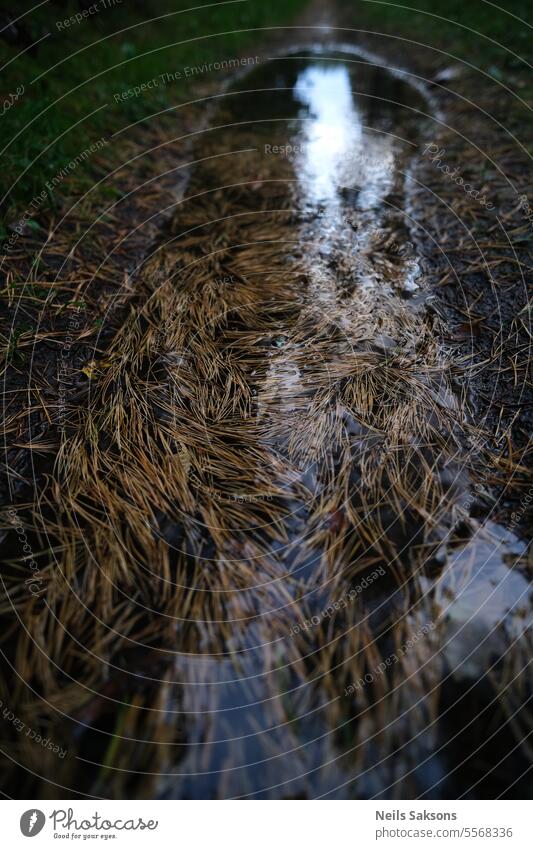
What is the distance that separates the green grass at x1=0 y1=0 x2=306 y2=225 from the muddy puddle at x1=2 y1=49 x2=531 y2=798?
1.05 m

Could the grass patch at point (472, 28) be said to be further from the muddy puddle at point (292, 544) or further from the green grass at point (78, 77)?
the muddy puddle at point (292, 544)

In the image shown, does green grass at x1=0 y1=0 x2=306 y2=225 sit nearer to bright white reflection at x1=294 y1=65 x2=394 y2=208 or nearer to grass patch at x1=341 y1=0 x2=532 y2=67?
bright white reflection at x1=294 y1=65 x2=394 y2=208

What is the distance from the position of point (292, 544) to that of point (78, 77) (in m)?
4.62

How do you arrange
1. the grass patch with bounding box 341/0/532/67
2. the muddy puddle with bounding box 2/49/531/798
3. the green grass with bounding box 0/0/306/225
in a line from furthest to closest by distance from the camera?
the grass patch with bounding box 341/0/532/67, the green grass with bounding box 0/0/306/225, the muddy puddle with bounding box 2/49/531/798

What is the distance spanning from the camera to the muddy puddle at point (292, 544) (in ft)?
3.95

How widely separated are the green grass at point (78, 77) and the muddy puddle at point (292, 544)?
105 centimetres

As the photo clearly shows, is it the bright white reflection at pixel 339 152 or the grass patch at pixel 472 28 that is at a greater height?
the grass patch at pixel 472 28

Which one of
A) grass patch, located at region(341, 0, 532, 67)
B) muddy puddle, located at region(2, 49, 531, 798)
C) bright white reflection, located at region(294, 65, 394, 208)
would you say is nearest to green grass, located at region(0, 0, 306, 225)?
muddy puddle, located at region(2, 49, 531, 798)

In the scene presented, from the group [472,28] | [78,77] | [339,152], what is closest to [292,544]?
[339,152]

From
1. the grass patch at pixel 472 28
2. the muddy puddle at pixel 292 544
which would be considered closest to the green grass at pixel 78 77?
the muddy puddle at pixel 292 544

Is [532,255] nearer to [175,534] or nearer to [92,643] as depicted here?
[175,534]

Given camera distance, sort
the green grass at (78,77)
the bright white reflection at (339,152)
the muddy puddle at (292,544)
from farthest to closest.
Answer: the bright white reflection at (339,152), the green grass at (78,77), the muddy puddle at (292,544)

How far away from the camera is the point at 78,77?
4.09m

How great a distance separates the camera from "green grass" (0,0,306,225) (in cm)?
301
